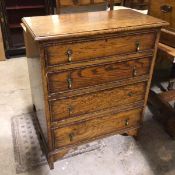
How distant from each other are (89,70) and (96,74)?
0.19ft

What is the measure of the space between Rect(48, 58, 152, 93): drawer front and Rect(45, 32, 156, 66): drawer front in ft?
0.23

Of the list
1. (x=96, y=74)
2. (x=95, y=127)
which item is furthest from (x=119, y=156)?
(x=96, y=74)

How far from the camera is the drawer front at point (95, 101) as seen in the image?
4.29 feet

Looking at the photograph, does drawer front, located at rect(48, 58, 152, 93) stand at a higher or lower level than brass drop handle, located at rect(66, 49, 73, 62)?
lower

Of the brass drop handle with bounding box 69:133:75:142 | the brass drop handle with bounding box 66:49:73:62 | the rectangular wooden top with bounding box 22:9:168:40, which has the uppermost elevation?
the rectangular wooden top with bounding box 22:9:168:40

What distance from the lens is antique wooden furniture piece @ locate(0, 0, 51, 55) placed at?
110 inches

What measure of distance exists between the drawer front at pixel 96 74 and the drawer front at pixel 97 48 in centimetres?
7

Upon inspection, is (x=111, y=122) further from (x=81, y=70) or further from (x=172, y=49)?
(x=172, y=49)

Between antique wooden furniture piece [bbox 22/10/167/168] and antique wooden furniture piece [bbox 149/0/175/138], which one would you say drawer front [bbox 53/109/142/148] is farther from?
antique wooden furniture piece [bbox 149/0/175/138]

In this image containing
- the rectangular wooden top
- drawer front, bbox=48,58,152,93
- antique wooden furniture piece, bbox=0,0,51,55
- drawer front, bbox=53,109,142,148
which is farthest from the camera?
antique wooden furniture piece, bbox=0,0,51,55

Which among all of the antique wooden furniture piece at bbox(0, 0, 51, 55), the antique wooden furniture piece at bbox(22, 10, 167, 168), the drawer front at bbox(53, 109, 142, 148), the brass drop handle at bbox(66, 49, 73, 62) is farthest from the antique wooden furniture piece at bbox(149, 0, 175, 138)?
the antique wooden furniture piece at bbox(0, 0, 51, 55)

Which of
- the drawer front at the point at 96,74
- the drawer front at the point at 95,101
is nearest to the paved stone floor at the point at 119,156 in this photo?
the drawer front at the point at 95,101

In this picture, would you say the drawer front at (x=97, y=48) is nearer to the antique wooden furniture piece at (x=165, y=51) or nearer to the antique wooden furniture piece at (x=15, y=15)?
the antique wooden furniture piece at (x=165, y=51)

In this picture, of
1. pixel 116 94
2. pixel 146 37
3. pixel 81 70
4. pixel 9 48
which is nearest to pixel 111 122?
pixel 116 94
